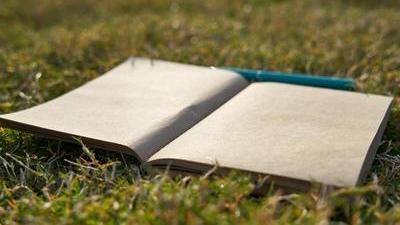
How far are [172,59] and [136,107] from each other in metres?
0.84

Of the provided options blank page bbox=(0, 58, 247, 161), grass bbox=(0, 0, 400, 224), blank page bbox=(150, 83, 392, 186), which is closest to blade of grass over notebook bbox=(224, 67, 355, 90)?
grass bbox=(0, 0, 400, 224)

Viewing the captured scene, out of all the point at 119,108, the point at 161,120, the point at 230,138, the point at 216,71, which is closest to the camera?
the point at 230,138

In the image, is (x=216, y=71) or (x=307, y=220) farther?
(x=216, y=71)

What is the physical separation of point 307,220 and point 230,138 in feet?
1.23

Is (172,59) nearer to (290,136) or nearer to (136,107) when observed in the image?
(136,107)

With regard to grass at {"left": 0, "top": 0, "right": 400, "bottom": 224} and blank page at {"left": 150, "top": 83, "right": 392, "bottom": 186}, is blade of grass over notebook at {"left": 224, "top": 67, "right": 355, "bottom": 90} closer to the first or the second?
grass at {"left": 0, "top": 0, "right": 400, "bottom": 224}

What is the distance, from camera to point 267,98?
1.77m

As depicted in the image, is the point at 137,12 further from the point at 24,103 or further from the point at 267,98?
the point at 267,98

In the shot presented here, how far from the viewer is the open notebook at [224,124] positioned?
136cm

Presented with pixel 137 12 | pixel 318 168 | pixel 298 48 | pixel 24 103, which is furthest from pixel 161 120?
pixel 137 12

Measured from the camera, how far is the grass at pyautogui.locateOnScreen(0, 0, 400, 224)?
123cm

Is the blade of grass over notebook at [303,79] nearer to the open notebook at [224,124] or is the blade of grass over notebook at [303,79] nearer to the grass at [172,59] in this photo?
the grass at [172,59]

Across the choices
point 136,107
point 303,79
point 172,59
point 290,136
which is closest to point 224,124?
point 290,136

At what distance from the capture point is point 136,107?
5.73 ft
